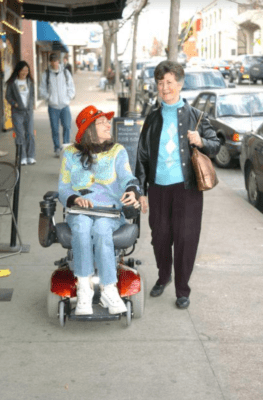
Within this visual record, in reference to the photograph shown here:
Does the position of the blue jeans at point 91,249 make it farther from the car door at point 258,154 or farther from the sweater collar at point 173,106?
the car door at point 258,154

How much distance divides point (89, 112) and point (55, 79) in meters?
7.72

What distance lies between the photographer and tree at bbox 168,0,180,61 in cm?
1060

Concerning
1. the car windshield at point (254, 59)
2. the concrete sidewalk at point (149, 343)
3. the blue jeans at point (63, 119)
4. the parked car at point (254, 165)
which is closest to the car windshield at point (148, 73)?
the blue jeans at point (63, 119)

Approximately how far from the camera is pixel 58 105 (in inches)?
491

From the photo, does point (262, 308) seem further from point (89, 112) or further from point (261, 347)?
point (89, 112)

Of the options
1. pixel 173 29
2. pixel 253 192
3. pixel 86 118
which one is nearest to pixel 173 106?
pixel 86 118

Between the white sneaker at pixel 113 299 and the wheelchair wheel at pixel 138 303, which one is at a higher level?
the white sneaker at pixel 113 299

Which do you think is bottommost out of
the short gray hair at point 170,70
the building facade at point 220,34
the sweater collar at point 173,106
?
the sweater collar at point 173,106

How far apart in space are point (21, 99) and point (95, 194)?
717cm

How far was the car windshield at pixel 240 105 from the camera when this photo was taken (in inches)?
547

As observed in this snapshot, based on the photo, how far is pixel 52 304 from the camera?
5008 millimetres

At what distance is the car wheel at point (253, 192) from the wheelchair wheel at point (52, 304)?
531cm

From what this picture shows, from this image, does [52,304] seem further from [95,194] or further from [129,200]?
[129,200]

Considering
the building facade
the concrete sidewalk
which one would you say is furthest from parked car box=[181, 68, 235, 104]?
the building facade
